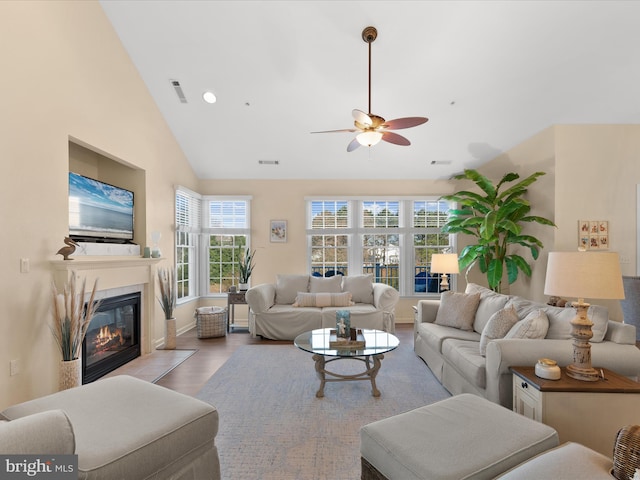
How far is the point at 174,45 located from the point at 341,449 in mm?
4195

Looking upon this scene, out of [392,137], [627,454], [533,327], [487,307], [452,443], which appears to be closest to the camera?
[627,454]

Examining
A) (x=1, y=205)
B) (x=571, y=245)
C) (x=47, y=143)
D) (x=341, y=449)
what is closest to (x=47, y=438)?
(x=341, y=449)

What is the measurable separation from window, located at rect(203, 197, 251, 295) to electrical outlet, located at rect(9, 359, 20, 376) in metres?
3.61

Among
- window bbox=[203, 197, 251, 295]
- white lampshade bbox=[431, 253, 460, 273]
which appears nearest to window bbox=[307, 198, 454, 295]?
window bbox=[203, 197, 251, 295]

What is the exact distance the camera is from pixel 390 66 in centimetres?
380

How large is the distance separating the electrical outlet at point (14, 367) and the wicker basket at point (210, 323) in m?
2.48

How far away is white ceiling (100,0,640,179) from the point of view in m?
3.25

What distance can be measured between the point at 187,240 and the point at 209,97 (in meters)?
2.42

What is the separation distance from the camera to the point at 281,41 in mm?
3617

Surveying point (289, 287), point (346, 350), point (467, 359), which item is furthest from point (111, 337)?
point (467, 359)

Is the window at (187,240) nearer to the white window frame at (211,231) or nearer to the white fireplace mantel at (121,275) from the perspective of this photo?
the white window frame at (211,231)

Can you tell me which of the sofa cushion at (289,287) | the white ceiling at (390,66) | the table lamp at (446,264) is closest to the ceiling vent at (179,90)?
the white ceiling at (390,66)

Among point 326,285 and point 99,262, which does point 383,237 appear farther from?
point 99,262

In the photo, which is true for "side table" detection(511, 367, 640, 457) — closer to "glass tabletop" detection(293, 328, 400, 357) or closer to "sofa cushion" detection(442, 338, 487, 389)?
"sofa cushion" detection(442, 338, 487, 389)
